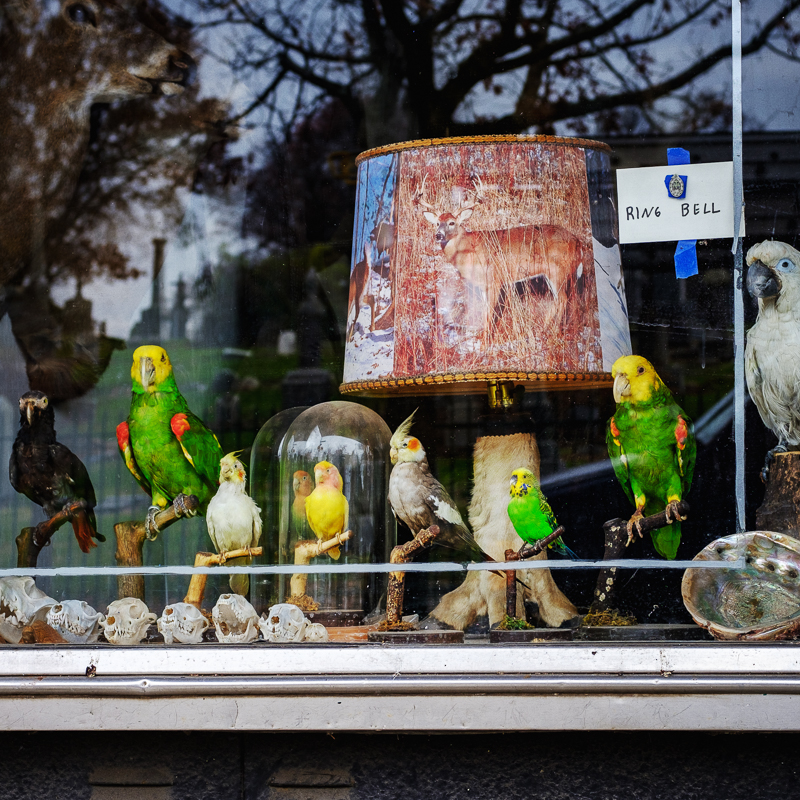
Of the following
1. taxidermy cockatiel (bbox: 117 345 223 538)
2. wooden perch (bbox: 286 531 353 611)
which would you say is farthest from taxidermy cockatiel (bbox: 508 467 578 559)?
taxidermy cockatiel (bbox: 117 345 223 538)

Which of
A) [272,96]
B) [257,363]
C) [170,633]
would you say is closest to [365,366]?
[257,363]

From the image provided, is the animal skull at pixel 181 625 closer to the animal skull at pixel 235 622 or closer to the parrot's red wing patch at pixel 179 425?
the animal skull at pixel 235 622

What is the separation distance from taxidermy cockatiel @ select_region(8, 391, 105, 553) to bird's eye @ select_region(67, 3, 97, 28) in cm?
118

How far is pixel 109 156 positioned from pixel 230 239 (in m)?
0.50

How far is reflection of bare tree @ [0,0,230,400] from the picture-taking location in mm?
3328

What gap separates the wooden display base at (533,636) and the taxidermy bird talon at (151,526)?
0.98m

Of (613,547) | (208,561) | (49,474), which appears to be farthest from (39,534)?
(613,547)

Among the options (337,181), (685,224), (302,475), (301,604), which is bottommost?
(301,604)

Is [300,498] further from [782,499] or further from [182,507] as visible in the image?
[782,499]

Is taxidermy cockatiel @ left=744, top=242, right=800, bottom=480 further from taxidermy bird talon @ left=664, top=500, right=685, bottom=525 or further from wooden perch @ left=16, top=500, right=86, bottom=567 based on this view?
wooden perch @ left=16, top=500, right=86, bottom=567

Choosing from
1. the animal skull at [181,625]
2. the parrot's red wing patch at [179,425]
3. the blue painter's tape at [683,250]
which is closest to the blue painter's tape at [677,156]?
the blue painter's tape at [683,250]

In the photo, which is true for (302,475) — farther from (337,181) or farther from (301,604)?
(337,181)

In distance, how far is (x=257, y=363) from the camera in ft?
10.6

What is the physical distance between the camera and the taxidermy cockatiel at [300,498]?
2857 mm
